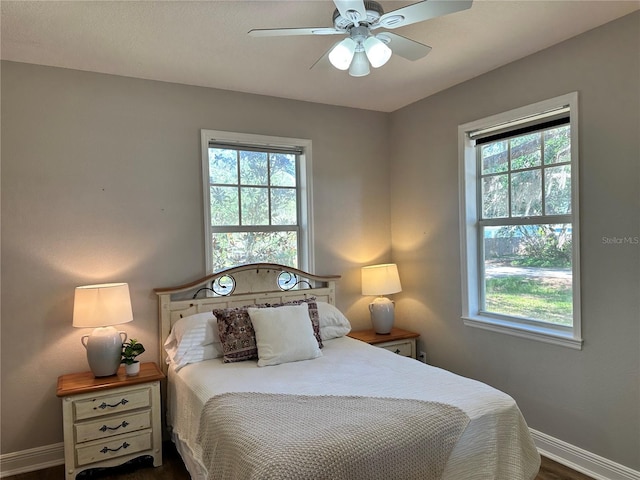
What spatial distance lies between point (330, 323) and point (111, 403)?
1.56 metres

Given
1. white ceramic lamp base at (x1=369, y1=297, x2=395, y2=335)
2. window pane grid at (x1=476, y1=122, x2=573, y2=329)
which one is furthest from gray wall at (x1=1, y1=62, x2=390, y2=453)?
window pane grid at (x1=476, y1=122, x2=573, y2=329)

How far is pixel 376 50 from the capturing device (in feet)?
6.66

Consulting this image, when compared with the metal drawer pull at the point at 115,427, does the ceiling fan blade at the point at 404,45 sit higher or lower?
higher

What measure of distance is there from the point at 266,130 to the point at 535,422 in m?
2.94

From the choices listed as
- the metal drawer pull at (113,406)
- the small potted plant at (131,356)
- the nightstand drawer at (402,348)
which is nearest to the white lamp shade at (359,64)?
the small potted plant at (131,356)

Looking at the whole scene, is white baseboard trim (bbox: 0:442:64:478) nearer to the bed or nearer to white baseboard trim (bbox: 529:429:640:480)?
the bed

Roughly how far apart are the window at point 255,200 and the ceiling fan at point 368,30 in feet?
4.74

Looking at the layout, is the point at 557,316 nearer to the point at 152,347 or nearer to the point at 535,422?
the point at 535,422

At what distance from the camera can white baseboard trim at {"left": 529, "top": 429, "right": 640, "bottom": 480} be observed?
2418mm

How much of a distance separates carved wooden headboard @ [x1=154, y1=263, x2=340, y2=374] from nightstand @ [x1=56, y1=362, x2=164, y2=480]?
1.31 ft

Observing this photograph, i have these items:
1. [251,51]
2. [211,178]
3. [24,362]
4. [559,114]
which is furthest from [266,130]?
[24,362]

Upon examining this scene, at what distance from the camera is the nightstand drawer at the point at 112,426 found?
254 cm

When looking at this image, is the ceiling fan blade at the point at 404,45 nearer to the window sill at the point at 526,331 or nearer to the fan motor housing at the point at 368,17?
the fan motor housing at the point at 368,17

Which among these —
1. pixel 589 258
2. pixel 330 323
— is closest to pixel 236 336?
pixel 330 323
